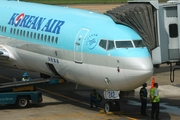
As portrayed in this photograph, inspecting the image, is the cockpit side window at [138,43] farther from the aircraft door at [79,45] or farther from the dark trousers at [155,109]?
the dark trousers at [155,109]

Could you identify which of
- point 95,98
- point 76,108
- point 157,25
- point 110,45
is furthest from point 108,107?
point 157,25

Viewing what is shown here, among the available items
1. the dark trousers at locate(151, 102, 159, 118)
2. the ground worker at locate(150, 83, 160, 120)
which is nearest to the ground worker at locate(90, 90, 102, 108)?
the ground worker at locate(150, 83, 160, 120)

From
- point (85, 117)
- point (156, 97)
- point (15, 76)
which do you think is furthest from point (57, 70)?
point (15, 76)

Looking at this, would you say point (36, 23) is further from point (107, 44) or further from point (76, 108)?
point (107, 44)

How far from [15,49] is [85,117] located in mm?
8291

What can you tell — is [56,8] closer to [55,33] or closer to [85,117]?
[55,33]

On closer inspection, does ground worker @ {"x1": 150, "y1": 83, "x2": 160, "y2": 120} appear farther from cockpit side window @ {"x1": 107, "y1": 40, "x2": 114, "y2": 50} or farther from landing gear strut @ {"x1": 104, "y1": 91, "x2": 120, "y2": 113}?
cockpit side window @ {"x1": 107, "y1": 40, "x2": 114, "y2": 50}

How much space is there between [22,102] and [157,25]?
822cm

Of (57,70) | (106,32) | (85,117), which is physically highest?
(106,32)

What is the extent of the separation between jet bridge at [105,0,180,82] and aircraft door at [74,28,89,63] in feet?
5.43

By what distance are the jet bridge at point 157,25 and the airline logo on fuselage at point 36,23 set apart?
3.73m

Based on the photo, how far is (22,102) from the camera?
27.5 metres

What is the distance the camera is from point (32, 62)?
29.8 metres

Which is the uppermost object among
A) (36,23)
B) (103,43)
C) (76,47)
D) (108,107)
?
(36,23)
